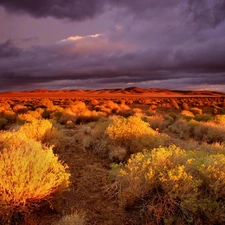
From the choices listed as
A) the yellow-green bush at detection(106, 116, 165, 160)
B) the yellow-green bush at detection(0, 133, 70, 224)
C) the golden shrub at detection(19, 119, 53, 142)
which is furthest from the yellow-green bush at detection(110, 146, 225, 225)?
the golden shrub at detection(19, 119, 53, 142)

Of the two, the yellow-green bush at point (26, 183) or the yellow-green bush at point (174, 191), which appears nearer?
the yellow-green bush at point (26, 183)

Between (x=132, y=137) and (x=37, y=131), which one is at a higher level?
(x=37, y=131)

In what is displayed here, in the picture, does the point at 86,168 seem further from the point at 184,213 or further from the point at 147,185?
the point at 184,213

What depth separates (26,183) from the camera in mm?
5418

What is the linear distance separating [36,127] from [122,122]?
3.18 metres

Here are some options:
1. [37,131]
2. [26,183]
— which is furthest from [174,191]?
[37,131]

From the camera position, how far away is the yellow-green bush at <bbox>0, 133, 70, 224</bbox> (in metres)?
5.23

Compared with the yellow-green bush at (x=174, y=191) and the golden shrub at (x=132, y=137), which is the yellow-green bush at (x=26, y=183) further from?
the golden shrub at (x=132, y=137)

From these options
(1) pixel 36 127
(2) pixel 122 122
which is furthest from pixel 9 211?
(2) pixel 122 122

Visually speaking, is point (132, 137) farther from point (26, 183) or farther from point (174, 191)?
point (26, 183)

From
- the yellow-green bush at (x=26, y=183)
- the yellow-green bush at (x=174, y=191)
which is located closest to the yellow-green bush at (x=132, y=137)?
the yellow-green bush at (x=174, y=191)

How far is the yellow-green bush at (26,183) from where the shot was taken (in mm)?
5234

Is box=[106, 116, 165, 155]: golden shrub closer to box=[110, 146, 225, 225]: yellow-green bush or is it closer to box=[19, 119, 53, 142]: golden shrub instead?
box=[19, 119, 53, 142]: golden shrub

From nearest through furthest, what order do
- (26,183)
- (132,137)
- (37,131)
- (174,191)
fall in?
1. (26,183)
2. (174,191)
3. (132,137)
4. (37,131)
